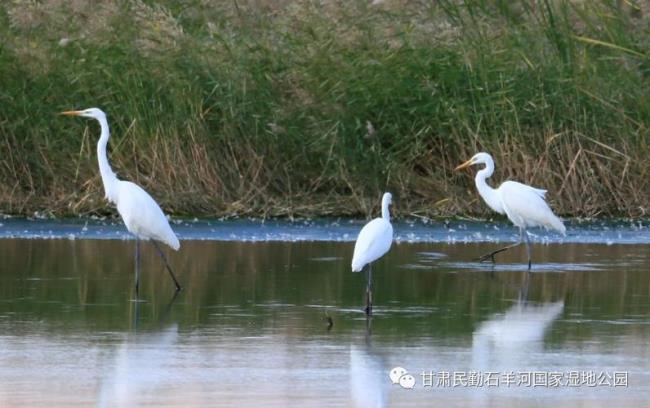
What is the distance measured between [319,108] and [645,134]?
3.11 m

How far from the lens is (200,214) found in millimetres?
14953

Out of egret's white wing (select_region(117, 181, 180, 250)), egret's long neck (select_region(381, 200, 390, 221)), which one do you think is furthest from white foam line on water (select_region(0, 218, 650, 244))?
egret's long neck (select_region(381, 200, 390, 221))

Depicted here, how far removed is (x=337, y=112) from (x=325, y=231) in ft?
4.66

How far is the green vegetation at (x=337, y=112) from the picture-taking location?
48.8ft

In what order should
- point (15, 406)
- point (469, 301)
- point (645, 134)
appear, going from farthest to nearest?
point (645, 134), point (469, 301), point (15, 406)

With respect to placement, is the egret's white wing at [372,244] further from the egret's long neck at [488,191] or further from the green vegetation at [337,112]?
the green vegetation at [337,112]

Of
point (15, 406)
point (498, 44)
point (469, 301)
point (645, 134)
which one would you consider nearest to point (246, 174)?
point (498, 44)

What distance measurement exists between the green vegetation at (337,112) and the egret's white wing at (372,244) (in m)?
4.69

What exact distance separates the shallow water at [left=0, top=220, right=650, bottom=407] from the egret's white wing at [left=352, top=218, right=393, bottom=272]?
32cm

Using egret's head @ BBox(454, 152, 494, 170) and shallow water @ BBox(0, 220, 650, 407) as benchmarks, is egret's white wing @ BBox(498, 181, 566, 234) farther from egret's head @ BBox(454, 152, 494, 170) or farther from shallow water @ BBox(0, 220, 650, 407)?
egret's head @ BBox(454, 152, 494, 170)

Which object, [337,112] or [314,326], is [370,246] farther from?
[337,112]

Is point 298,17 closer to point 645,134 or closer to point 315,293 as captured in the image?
point 645,134

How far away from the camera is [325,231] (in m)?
14.2

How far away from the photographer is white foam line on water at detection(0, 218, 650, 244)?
45.3ft
